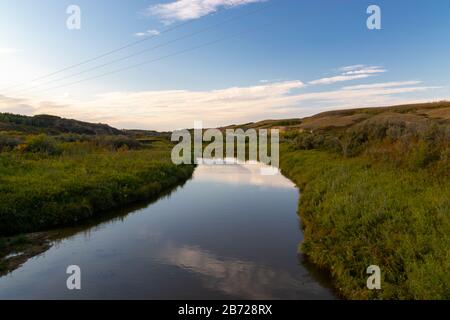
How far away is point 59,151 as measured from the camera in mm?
27297

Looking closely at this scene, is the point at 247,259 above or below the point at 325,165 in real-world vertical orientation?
below

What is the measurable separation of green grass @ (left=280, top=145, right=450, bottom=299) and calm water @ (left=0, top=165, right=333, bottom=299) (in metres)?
0.67

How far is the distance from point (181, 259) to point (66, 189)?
22.6ft

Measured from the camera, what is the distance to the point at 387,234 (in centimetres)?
809

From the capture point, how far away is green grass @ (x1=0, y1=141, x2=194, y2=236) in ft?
39.0

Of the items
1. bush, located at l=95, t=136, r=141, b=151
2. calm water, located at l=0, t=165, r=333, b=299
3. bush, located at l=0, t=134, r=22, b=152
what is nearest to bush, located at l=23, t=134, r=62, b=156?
bush, located at l=0, t=134, r=22, b=152

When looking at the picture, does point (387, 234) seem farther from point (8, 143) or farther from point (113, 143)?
point (113, 143)

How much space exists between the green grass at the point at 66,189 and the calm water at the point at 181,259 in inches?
41.9

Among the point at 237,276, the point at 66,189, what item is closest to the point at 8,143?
the point at 66,189

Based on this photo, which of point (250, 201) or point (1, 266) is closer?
point (1, 266)

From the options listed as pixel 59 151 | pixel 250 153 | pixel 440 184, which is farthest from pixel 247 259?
pixel 250 153
